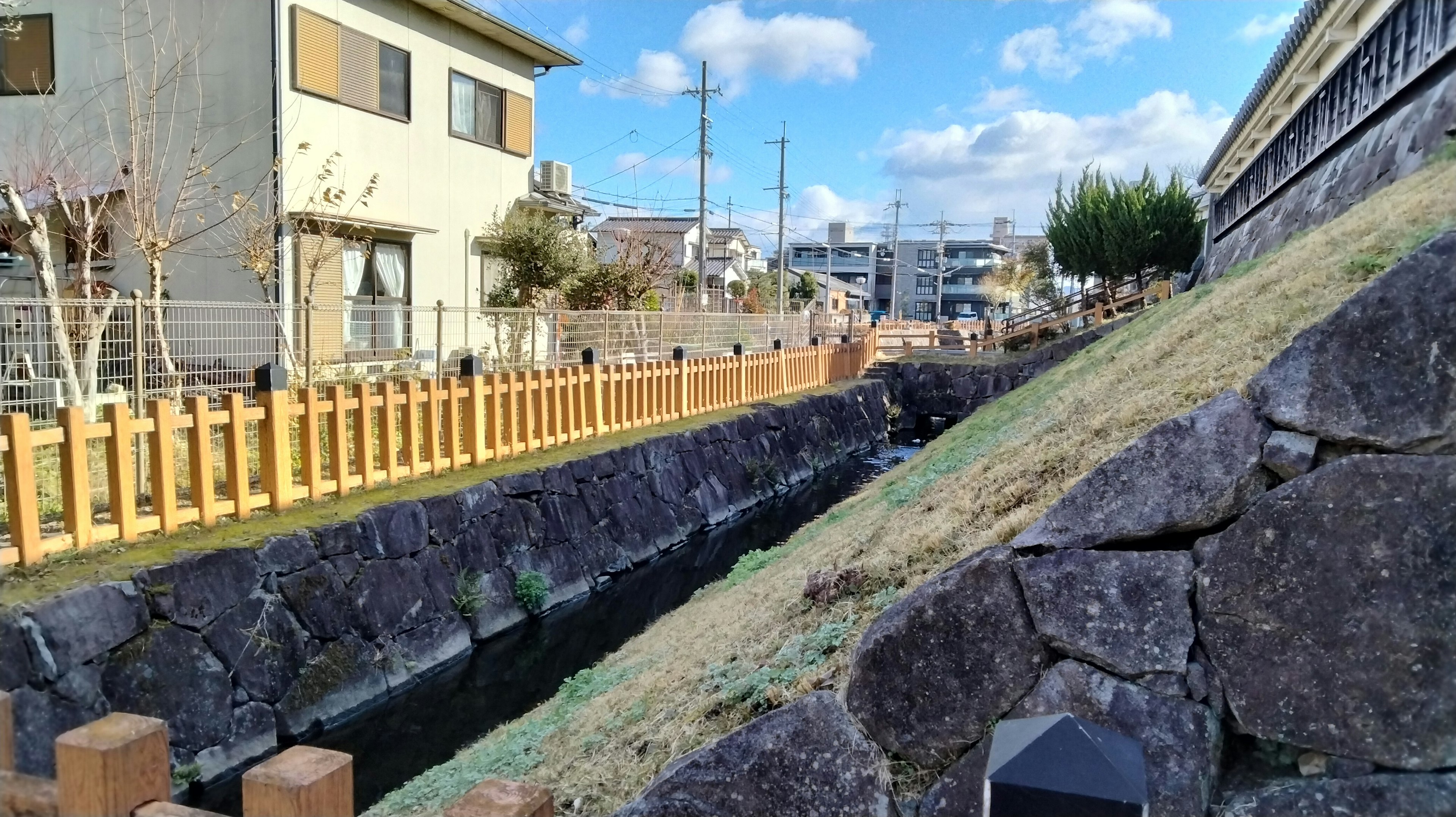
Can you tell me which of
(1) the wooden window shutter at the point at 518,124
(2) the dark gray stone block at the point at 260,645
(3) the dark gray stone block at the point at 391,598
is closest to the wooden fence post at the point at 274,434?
(3) the dark gray stone block at the point at 391,598

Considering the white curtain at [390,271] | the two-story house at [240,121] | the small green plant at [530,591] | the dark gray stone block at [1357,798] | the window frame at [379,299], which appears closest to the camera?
the dark gray stone block at [1357,798]

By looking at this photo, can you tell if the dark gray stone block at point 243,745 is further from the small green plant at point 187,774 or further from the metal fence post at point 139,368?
the metal fence post at point 139,368

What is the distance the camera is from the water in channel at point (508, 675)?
225 inches

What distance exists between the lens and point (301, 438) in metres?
6.73

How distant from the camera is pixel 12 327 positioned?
6.15 metres

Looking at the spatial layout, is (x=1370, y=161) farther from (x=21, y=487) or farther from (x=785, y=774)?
(x=21, y=487)

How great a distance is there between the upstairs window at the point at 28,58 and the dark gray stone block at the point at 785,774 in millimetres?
15062

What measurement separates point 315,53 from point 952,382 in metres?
19.2

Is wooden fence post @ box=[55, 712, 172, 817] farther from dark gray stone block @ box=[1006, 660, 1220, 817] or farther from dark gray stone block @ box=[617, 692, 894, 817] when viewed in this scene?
dark gray stone block @ box=[1006, 660, 1220, 817]

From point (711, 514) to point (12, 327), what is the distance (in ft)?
26.8

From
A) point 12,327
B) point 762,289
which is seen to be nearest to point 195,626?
point 12,327

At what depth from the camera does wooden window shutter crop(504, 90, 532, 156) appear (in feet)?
55.3

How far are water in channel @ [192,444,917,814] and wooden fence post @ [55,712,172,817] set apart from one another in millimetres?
3751

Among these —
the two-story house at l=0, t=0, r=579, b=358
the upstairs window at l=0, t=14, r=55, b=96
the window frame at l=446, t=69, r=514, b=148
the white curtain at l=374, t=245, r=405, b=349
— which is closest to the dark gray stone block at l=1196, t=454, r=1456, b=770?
the two-story house at l=0, t=0, r=579, b=358
